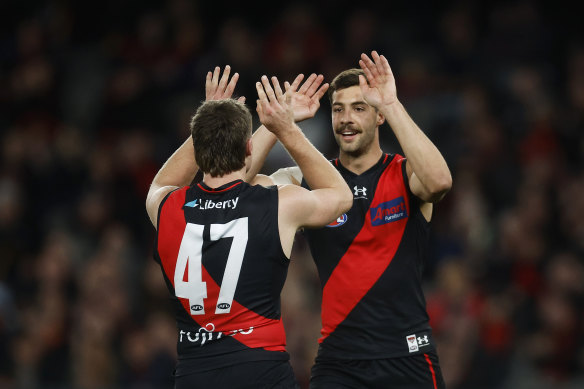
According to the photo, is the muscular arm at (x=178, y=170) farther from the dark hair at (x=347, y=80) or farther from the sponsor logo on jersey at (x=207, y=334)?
the dark hair at (x=347, y=80)

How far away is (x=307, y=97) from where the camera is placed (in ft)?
17.7

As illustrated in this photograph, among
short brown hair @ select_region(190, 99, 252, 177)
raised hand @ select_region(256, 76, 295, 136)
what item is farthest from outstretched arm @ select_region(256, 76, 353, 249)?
short brown hair @ select_region(190, 99, 252, 177)

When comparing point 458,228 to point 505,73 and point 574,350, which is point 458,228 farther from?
point 505,73

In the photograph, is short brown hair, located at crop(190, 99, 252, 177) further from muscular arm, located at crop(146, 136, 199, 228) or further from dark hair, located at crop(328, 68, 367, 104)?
dark hair, located at crop(328, 68, 367, 104)

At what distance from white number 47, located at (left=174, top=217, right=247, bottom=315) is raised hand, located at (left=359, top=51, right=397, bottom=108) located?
130 cm

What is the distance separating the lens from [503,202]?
437 inches

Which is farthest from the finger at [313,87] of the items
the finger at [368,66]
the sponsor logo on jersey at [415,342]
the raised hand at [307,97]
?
the sponsor logo on jersey at [415,342]

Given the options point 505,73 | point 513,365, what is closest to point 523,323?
point 513,365

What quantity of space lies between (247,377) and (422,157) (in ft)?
5.44

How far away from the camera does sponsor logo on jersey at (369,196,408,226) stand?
219 inches

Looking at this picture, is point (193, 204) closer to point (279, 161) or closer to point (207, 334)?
point (207, 334)

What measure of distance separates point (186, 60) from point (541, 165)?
18.1 ft

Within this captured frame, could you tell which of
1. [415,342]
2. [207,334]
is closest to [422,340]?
[415,342]

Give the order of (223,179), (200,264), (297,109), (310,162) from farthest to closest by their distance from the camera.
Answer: (297,109)
(310,162)
(223,179)
(200,264)
